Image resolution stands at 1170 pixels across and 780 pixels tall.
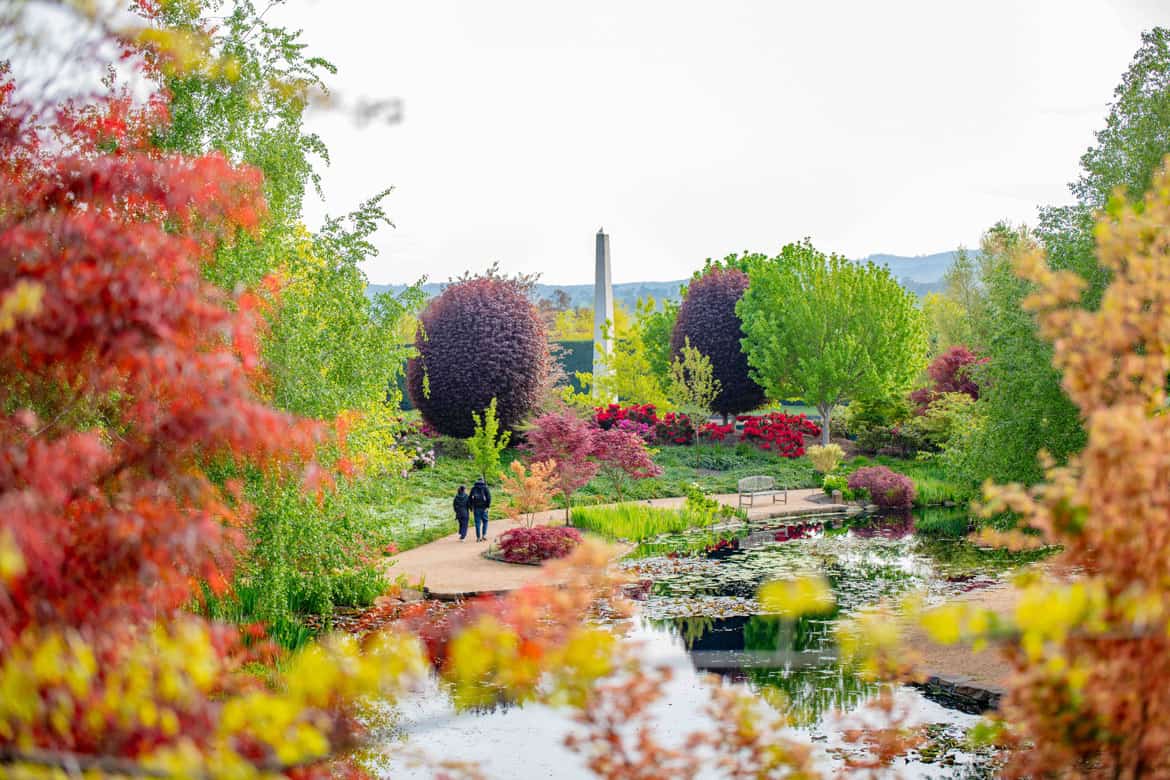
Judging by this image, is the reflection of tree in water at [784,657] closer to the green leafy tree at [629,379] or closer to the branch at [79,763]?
the branch at [79,763]

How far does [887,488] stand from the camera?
64.3ft

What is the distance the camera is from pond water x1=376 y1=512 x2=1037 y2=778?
24.6 ft

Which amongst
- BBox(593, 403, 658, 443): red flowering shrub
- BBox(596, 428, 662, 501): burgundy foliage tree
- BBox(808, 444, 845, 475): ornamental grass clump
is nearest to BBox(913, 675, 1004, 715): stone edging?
BBox(596, 428, 662, 501): burgundy foliage tree

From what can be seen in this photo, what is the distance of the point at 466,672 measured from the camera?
225 centimetres

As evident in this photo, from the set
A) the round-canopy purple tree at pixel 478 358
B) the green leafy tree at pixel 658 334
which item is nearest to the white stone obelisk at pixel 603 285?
the green leafy tree at pixel 658 334

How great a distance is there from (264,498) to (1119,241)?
6.72m

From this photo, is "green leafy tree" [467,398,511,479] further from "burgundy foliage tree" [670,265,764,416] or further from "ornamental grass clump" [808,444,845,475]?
"burgundy foliage tree" [670,265,764,416]

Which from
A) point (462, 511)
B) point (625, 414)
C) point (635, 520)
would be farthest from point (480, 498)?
point (625, 414)

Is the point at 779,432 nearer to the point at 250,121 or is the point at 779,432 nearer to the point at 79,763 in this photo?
the point at 250,121

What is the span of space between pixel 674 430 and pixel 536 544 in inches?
492

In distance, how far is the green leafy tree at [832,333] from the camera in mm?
24719

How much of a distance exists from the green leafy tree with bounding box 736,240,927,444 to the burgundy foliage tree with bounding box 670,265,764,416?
135cm

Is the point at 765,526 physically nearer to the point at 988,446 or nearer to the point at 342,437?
the point at 988,446

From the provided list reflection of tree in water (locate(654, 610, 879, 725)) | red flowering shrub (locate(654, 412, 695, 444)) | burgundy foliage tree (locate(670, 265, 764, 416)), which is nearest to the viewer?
reflection of tree in water (locate(654, 610, 879, 725))
